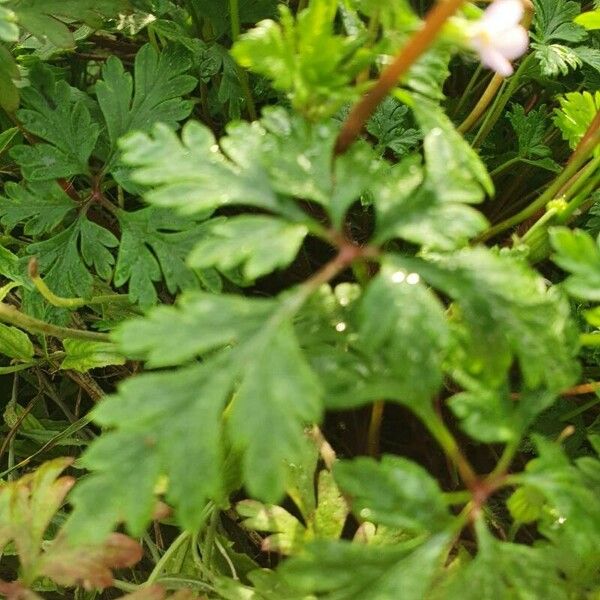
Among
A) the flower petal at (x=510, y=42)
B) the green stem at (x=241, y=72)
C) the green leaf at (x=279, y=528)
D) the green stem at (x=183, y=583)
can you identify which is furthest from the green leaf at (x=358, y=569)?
the green stem at (x=241, y=72)

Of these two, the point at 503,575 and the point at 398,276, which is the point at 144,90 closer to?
the point at 398,276

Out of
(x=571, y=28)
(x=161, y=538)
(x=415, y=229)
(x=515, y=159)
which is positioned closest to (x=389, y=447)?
(x=161, y=538)

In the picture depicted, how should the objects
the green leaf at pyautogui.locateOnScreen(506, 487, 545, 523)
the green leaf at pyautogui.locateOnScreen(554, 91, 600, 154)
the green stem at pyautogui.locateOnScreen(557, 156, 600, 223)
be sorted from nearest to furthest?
the green leaf at pyautogui.locateOnScreen(506, 487, 545, 523) → the green stem at pyautogui.locateOnScreen(557, 156, 600, 223) → the green leaf at pyautogui.locateOnScreen(554, 91, 600, 154)

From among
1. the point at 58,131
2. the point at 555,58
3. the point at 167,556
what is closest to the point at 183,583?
the point at 167,556

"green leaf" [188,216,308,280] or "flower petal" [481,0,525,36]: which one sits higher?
"flower petal" [481,0,525,36]

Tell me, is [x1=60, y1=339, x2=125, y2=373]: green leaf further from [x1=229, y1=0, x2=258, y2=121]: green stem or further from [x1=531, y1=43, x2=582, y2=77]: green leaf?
[x1=531, y1=43, x2=582, y2=77]: green leaf

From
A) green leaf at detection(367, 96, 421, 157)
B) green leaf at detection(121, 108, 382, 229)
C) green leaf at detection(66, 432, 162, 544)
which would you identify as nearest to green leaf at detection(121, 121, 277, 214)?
green leaf at detection(121, 108, 382, 229)

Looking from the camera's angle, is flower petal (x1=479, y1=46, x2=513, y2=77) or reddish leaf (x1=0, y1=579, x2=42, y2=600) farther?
reddish leaf (x1=0, y1=579, x2=42, y2=600)
